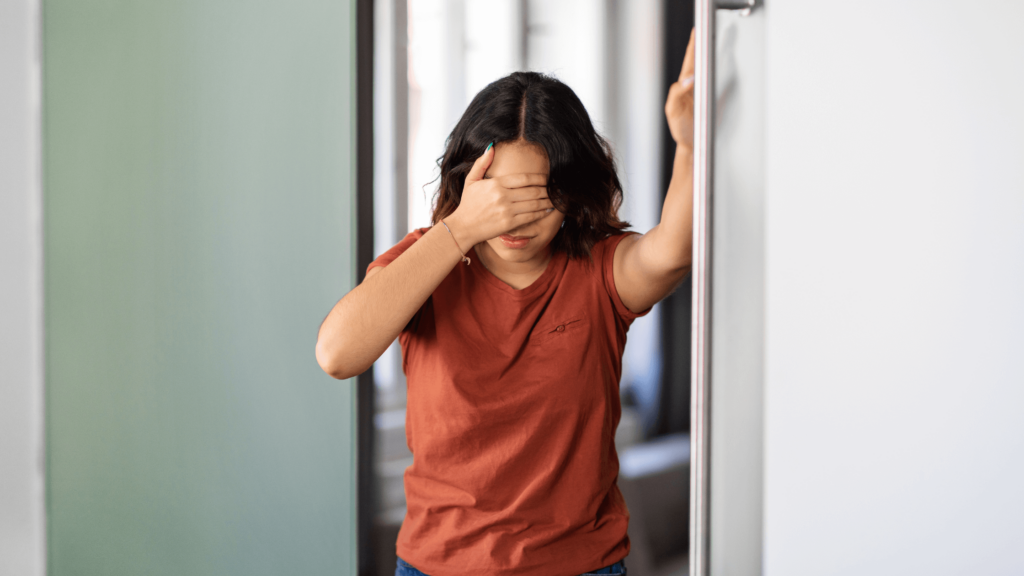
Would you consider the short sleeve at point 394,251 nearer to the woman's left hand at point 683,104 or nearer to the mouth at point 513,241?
the mouth at point 513,241

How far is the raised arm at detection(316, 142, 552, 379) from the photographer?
2.24 feet

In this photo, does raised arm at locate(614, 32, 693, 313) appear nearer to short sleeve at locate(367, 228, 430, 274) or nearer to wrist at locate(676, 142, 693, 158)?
wrist at locate(676, 142, 693, 158)

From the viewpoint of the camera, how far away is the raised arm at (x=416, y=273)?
68 cm

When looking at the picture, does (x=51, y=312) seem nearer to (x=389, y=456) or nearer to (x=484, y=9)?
(x=389, y=456)

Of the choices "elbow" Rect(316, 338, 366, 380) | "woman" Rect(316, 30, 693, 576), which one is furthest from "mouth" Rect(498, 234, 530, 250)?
"elbow" Rect(316, 338, 366, 380)

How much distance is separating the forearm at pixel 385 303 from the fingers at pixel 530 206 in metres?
0.08

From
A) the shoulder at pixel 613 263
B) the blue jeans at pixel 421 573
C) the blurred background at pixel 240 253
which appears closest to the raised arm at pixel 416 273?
the shoulder at pixel 613 263

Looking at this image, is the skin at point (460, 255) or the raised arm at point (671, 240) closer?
the raised arm at point (671, 240)

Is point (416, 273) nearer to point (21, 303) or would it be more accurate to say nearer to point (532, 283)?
point (532, 283)

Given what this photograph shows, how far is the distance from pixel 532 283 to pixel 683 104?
33cm

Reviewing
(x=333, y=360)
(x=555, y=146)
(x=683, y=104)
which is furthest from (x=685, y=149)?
(x=333, y=360)

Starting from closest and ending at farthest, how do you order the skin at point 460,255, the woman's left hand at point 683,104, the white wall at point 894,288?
the white wall at point 894,288 → the woman's left hand at point 683,104 → the skin at point 460,255

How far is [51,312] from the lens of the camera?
44.8 inches

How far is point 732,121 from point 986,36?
0.13m
